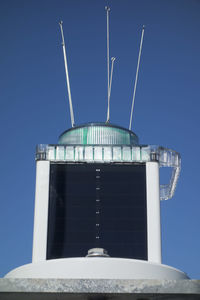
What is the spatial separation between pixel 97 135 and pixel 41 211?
1382 cm

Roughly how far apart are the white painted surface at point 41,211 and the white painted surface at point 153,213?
41.5 feet

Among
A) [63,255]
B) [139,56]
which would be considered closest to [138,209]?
[63,255]

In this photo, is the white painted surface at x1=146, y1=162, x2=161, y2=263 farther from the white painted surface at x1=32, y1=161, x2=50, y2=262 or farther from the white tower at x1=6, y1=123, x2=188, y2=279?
the white painted surface at x1=32, y1=161, x2=50, y2=262

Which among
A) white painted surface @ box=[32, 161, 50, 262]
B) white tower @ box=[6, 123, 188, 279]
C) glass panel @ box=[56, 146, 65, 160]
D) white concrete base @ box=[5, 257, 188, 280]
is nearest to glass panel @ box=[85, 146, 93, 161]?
white tower @ box=[6, 123, 188, 279]

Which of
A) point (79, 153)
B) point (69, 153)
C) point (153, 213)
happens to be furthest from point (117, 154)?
point (153, 213)

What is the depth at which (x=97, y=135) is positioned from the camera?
78.0 metres

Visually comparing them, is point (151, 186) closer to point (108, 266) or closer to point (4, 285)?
point (108, 266)

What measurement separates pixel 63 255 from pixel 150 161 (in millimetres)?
17393

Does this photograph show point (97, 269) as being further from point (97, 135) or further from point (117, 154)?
point (97, 135)

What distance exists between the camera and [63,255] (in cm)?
6738

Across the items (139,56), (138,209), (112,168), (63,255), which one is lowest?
(63,255)

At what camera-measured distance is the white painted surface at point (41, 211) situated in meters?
68.3

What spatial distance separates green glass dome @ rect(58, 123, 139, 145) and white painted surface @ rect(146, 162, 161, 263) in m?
5.71

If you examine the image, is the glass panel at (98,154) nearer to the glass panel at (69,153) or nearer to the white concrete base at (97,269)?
the glass panel at (69,153)
